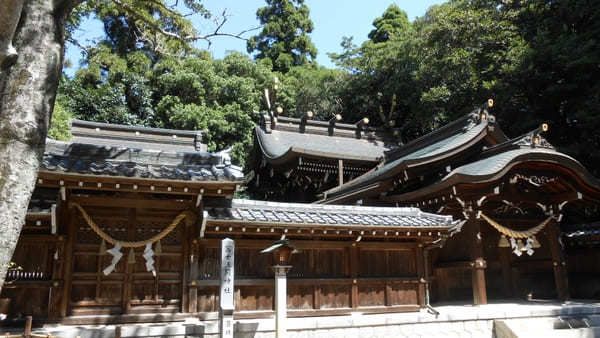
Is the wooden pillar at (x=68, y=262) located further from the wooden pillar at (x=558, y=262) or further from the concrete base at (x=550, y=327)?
the wooden pillar at (x=558, y=262)

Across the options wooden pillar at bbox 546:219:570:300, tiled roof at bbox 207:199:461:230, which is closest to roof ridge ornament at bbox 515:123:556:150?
wooden pillar at bbox 546:219:570:300

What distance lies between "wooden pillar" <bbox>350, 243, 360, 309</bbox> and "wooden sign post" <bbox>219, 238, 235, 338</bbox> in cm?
332

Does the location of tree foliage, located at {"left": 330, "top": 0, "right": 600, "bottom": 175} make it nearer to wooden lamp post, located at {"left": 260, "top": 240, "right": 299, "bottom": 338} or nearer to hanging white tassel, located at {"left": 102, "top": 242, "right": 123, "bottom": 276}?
wooden lamp post, located at {"left": 260, "top": 240, "right": 299, "bottom": 338}

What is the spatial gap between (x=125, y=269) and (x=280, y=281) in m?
3.21

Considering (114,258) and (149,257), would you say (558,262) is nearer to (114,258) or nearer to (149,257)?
(149,257)

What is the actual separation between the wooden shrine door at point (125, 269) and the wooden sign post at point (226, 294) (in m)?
1.61

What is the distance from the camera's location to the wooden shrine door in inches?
324

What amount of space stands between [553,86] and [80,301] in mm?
17370

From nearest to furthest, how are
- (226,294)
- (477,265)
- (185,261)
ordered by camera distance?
(226,294) < (185,261) < (477,265)

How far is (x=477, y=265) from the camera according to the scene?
35.9 feet

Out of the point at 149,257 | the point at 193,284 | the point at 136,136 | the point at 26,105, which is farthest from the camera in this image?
the point at 136,136

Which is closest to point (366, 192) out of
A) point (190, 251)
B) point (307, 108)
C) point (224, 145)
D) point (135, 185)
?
point (190, 251)

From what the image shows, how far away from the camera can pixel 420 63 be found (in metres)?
21.4

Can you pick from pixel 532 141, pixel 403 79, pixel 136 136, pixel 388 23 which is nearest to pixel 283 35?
pixel 388 23
